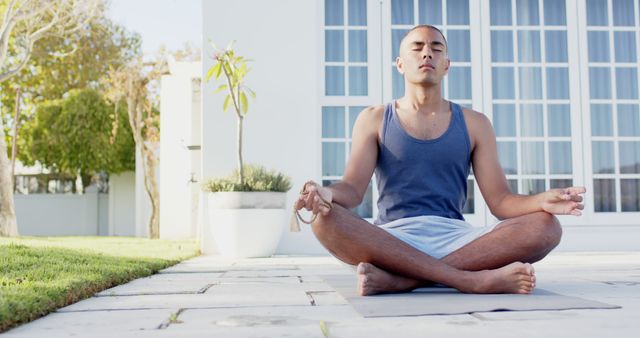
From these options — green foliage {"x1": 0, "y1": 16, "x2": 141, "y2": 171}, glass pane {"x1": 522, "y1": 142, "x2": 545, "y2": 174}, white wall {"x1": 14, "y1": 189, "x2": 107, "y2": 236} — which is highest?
green foliage {"x1": 0, "y1": 16, "x2": 141, "y2": 171}

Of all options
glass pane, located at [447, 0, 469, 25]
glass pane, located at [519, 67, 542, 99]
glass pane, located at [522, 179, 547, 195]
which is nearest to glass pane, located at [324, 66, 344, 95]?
glass pane, located at [447, 0, 469, 25]

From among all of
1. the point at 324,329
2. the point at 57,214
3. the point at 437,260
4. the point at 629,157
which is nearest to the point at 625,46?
the point at 629,157

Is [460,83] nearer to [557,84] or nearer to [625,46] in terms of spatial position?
[557,84]

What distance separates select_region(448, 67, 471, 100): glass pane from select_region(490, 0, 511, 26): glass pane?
1.79 feet

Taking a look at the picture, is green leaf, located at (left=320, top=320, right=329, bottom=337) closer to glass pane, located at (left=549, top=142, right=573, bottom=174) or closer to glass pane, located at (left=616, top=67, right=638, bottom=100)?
glass pane, located at (left=549, top=142, right=573, bottom=174)

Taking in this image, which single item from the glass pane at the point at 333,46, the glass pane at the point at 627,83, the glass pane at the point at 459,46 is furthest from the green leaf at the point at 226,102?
Result: the glass pane at the point at 627,83

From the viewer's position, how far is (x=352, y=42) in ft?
19.1

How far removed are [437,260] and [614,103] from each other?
14.1 feet

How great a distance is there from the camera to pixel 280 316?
1.83m

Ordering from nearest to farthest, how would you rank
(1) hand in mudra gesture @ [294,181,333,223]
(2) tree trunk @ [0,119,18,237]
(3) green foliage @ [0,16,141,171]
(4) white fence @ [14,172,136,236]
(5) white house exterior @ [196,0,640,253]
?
(1) hand in mudra gesture @ [294,181,333,223] < (5) white house exterior @ [196,0,640,253] < (2) tree trunk @ [0,119,18,237] < (4) white fence @ [14,172,136,236] < (3) green foliage @ [0,16,141,171]

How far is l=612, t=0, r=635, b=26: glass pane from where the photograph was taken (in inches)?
237

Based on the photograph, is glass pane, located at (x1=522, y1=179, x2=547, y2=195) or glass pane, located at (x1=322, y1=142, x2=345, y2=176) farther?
glass pane, located at (x1=522, y1=179, x2=547, y2=195)

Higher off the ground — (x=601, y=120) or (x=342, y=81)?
(x=342, y=81)

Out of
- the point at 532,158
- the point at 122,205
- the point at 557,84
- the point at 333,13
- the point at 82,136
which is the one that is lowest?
the point at 122,205
